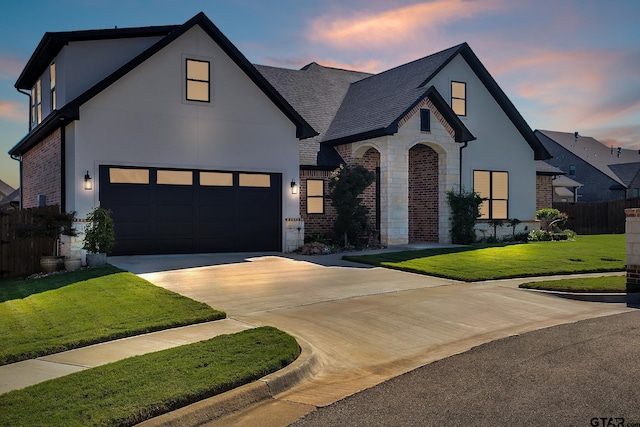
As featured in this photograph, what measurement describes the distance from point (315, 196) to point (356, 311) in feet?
41.6

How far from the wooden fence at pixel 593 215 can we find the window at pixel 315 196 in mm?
18619

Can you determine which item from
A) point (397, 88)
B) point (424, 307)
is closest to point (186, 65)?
point (397, 88)

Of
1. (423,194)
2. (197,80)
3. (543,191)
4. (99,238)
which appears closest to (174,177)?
(197,80)

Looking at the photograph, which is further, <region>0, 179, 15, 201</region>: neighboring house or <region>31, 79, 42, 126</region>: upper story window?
<region>0, 179, 15, 201</region>: neighboring house

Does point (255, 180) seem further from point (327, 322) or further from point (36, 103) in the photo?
point (327, 322)

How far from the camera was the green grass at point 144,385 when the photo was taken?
4809mm

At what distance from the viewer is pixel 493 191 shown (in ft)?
82.5

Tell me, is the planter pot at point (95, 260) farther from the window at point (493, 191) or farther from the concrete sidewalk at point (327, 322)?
the window at point (493, 191)

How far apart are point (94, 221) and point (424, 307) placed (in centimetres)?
1051

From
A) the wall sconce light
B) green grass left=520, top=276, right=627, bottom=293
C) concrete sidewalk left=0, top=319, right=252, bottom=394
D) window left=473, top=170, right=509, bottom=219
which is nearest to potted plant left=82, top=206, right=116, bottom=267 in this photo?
the wall sconce light

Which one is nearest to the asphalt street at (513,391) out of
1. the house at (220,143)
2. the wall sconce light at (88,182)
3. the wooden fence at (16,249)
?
the house at (220,143)

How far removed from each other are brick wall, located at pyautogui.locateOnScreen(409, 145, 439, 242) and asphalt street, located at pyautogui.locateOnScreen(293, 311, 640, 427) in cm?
1635

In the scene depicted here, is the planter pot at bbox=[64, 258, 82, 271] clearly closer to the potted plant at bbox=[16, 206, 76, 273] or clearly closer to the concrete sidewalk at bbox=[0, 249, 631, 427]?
the potted plant at bbox=[16, 206, 76, 273]

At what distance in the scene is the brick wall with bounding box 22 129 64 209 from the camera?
18.3m
